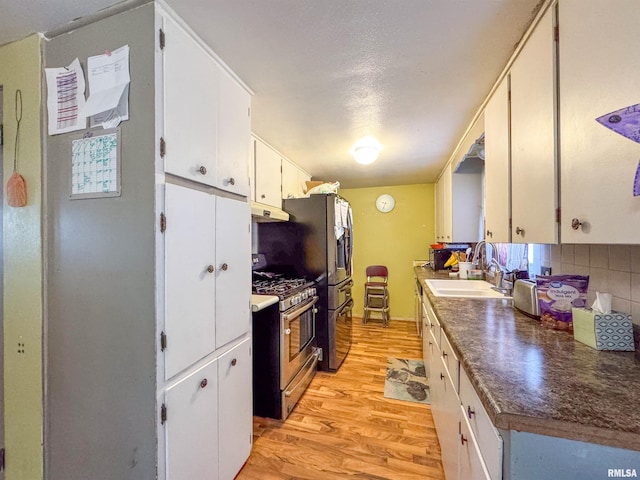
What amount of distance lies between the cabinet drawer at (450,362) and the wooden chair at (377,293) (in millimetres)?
2778

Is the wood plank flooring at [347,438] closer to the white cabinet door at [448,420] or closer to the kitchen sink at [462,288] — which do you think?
the white cabinet door at [448,420]

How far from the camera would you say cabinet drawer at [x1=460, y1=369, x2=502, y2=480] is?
66 cm

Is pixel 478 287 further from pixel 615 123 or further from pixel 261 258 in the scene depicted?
pixel 261 258

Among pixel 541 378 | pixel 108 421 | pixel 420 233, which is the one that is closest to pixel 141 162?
pixel 108 421

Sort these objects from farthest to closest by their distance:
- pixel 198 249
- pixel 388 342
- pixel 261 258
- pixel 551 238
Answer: pixel 388 342 → pixel 261 258 → pixel 198 249 → pixel 551 238

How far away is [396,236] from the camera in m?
4.50

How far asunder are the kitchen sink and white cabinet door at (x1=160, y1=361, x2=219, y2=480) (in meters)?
1.48

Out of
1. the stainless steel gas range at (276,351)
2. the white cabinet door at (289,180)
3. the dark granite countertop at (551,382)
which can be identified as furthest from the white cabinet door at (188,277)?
the white cabinet door at (289,180)

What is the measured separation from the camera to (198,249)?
46.0 inches

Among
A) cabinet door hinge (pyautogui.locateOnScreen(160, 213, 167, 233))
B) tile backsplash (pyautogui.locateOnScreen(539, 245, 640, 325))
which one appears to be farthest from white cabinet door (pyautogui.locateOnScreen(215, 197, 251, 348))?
tile backsplash (pyautogui.locateOnScreen(539, 245, 640, 325))

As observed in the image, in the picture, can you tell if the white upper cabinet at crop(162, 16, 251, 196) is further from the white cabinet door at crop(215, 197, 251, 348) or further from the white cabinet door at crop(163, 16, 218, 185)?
the white cabinet door at crop(215, 197, 251, 348)

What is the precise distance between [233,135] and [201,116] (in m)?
0.26

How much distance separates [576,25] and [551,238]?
687 mm

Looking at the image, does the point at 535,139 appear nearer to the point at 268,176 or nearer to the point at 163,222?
the point at 163,222
